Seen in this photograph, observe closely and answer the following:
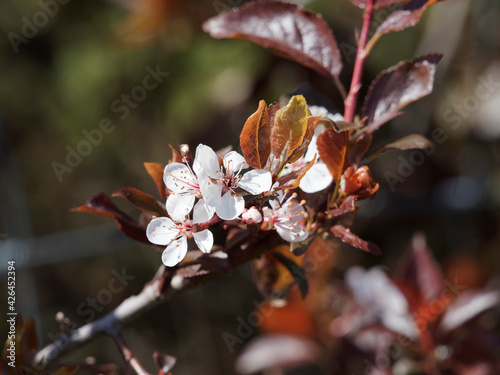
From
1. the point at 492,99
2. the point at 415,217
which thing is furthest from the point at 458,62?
the point at 415,217

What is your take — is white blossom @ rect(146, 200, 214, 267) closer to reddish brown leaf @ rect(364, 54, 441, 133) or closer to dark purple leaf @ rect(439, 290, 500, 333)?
reddish brown leaf @ rect(364, 54, 441, 133)

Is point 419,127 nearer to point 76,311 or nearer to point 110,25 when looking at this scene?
point 110,25

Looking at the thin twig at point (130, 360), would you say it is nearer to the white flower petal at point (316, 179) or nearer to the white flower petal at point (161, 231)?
the white flower petal at point (161, 231)

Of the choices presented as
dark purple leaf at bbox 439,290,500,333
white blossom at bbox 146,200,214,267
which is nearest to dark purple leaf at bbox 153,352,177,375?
white blossom at bbox 146,200,214,267

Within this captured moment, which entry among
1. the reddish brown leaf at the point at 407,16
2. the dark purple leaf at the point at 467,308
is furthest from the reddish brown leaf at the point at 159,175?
the dark purple leaf at the point at 467,308

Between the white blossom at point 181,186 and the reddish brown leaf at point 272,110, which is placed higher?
the reddish brown leaf at point 272,110

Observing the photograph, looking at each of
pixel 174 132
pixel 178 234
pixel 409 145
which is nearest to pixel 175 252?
pixel 178 234

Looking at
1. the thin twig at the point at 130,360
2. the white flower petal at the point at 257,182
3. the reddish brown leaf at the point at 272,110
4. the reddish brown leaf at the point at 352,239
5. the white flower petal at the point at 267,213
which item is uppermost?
the reddish brown leaf at the point at 272,110
